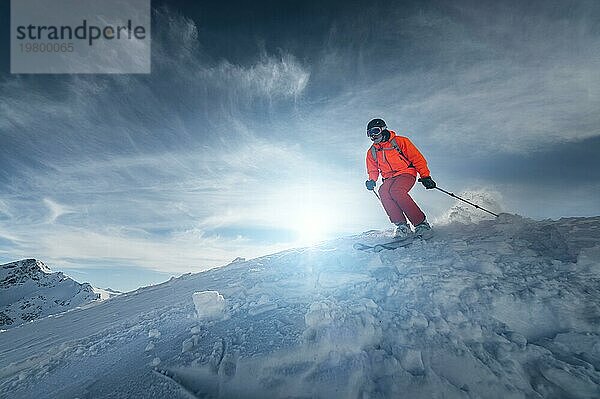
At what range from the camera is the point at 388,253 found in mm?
5559

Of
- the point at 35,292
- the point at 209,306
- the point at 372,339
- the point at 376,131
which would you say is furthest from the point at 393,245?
the point at 35,292

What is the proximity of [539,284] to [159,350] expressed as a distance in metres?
4.47

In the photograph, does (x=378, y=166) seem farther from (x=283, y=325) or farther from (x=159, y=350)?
(x=159, y=350)

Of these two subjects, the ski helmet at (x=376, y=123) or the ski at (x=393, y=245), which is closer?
the ski at (x=393, y=245)

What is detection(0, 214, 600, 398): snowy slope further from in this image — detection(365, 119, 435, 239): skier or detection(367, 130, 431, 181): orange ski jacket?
detection(367, 130, 431, 181): orange ski jacket

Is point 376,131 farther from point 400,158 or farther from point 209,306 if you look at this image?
point 209,306

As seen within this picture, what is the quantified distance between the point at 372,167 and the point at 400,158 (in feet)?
2.54

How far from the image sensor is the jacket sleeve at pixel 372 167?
755cm

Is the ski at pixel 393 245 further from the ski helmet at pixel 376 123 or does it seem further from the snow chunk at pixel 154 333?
the snow chunk at pixel 154 333

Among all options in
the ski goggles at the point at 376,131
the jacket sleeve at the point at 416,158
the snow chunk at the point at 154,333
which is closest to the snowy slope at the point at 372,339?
the snow chunk at the point at 154,333

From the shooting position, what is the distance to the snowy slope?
8.58ft

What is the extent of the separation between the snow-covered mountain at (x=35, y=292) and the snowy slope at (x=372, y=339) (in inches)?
4482

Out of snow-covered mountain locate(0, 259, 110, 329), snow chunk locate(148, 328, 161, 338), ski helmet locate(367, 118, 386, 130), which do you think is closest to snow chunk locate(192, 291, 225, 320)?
snow chunk locate(148, 328, 161, 338)

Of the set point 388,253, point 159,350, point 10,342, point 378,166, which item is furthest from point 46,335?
point 378,166
